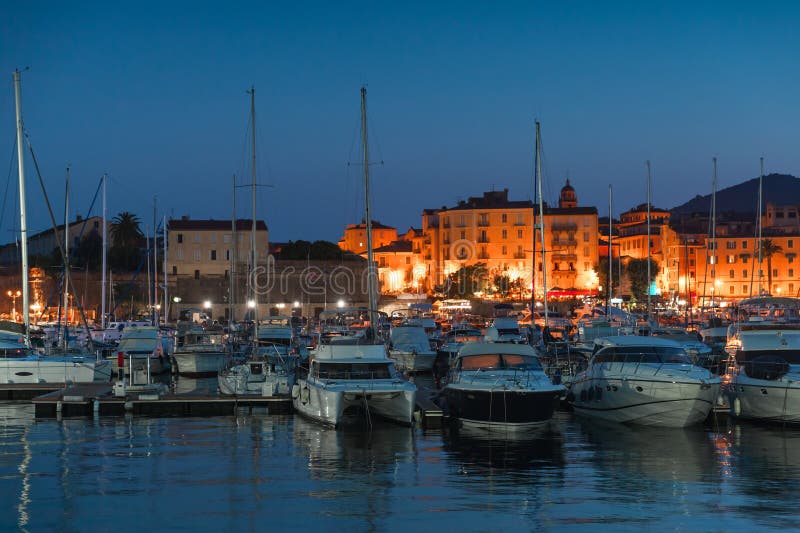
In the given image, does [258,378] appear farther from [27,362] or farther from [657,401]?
[657,401]

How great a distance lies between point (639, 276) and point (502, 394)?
317 feet

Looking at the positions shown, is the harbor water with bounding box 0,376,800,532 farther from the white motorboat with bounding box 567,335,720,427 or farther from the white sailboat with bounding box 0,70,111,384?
the white sailboat with bounding box 0,70,111,384

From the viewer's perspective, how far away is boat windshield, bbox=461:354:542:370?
28172 millimetres

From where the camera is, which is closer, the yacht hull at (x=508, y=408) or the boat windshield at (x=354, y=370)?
the yacht hull at (x=508, y=408)

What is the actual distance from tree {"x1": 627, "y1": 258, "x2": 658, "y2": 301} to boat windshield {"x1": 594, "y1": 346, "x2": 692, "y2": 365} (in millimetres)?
89339

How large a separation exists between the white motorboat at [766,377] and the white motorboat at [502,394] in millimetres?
5465

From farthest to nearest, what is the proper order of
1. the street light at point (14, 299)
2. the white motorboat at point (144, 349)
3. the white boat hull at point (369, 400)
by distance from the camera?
the street light at point (14, 299), the white motorboat at point (144, 349), the white boat hull at point (369, 400)

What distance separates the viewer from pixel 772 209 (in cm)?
14812

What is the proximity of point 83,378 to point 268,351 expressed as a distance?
10.4m

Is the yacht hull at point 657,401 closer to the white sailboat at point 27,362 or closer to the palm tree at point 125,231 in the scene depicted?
the white sailboat at point 27,362

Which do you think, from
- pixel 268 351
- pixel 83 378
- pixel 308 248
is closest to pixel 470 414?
pixel 83 378

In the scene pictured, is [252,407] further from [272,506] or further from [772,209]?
[772,209]

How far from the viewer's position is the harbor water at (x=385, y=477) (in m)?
17.1

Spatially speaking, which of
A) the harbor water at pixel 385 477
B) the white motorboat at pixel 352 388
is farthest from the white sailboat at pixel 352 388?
the harbor water at pixel 385 477
